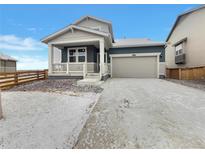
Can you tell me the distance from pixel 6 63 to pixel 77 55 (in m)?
Answer: 16.8

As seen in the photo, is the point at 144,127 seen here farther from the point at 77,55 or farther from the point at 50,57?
the point at 77,55

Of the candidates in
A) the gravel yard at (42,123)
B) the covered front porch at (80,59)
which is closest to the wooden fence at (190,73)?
the covered front porch at (80,59)

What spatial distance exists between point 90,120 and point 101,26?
42.9ft

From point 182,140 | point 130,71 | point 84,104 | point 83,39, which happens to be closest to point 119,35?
point 130,71

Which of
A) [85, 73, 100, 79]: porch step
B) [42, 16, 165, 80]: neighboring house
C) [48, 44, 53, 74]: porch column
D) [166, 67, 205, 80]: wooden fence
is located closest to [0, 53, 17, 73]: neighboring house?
[42, 16, 165, 80]: neighboring house

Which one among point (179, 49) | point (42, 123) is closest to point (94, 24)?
point (179, 49)

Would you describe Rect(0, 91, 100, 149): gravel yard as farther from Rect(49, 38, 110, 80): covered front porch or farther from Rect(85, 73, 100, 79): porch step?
Rect(49, 38, 110, 80): covered front porch

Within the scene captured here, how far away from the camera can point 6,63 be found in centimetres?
2167

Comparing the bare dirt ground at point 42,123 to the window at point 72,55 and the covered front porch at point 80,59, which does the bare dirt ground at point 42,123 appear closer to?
the covered front porch at point 80,59

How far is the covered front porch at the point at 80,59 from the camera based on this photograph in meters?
9.88

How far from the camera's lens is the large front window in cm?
1220

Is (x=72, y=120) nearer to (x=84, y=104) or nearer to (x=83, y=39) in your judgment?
(x=84, y=104)

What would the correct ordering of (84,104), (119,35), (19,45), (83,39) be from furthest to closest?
(119,35) < (19,45) < (83,39) < (84,104)

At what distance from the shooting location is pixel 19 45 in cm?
1825
